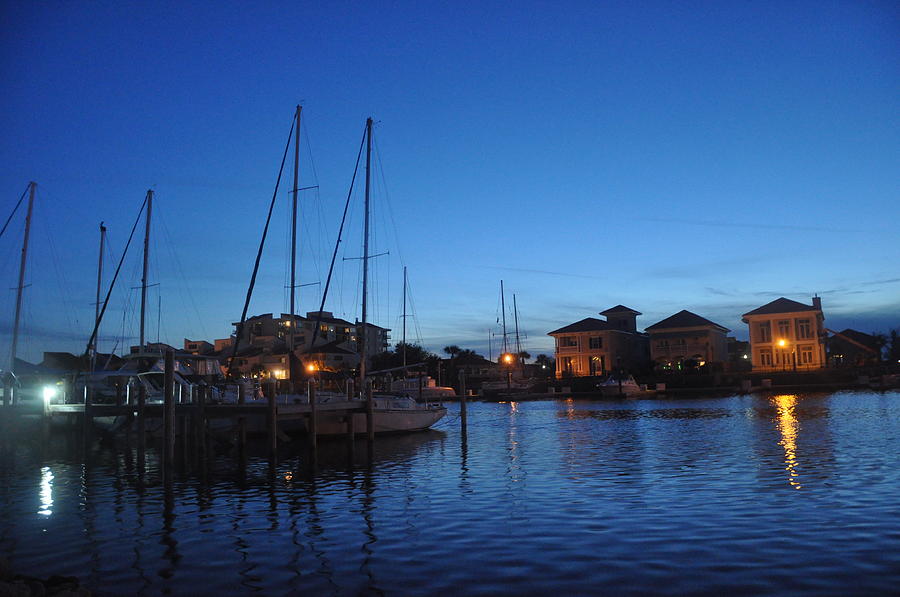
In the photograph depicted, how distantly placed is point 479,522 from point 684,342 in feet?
305

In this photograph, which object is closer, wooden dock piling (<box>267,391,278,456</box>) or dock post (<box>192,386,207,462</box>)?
wooden dock piling (<box>267,391,278,456</box>)

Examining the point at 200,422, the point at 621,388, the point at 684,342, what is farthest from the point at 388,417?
the point at 684,342

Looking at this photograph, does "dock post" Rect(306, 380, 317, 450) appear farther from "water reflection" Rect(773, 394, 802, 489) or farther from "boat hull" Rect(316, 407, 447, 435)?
"water reflection" Rect(773, 394, 802, 489)

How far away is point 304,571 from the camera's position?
11703 millimetres

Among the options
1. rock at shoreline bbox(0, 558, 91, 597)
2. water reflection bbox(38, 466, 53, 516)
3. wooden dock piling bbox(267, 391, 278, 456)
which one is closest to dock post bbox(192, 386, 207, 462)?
wooden dock piling bbox(267, 391, 278, 456)

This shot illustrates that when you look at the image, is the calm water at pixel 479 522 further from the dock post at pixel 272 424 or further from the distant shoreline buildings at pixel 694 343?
the distant shoreline buildings at pixel 694 343

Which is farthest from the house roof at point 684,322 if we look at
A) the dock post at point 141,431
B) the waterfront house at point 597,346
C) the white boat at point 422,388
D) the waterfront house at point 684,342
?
the dock post at point 141,431

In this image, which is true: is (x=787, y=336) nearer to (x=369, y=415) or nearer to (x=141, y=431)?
(x=369, y=415)

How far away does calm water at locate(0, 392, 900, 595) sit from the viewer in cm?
1094

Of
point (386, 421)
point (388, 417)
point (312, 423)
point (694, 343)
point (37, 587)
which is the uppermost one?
point (694, 343)

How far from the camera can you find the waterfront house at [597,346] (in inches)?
4053

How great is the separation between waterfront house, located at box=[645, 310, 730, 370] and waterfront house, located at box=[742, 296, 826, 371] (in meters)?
6.28

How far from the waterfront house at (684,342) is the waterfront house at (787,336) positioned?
628 cm

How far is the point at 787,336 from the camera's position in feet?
310
